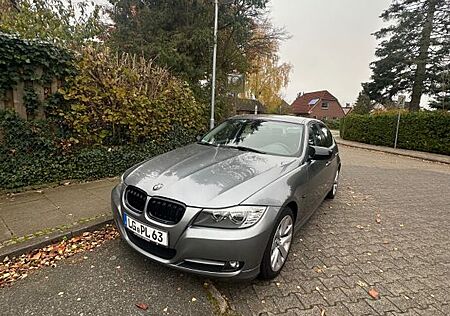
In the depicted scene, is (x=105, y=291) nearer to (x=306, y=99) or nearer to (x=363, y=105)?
(x=363, y=105)

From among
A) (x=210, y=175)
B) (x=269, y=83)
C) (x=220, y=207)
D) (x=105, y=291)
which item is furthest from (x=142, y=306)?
(x=269, y=83)

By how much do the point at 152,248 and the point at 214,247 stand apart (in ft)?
2.03

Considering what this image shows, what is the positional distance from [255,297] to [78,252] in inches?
75.9

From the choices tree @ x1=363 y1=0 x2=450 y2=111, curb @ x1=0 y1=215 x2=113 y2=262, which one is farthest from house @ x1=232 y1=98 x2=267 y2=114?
curb @ x1=0 y1=215 x2=113 y2=262

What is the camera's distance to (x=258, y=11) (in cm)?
1093

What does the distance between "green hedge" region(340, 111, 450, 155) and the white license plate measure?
589 inches

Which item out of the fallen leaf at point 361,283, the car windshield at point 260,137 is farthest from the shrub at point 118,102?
the fallen leaf at point 361,283

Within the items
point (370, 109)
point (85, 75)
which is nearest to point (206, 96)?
point (85, 75)

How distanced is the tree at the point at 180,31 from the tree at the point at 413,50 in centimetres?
1409

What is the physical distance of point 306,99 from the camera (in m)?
47.6

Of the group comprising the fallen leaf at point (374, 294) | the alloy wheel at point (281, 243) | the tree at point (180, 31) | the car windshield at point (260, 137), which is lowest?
the fallen leaf at point (374, 294)

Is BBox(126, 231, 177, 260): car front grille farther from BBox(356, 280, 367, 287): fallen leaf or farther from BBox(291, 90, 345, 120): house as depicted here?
BBox(291, 90, 345, 120): house

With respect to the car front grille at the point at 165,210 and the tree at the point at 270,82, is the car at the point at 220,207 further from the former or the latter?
the tree at the point at 270,82

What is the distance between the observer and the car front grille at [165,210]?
2100mm
